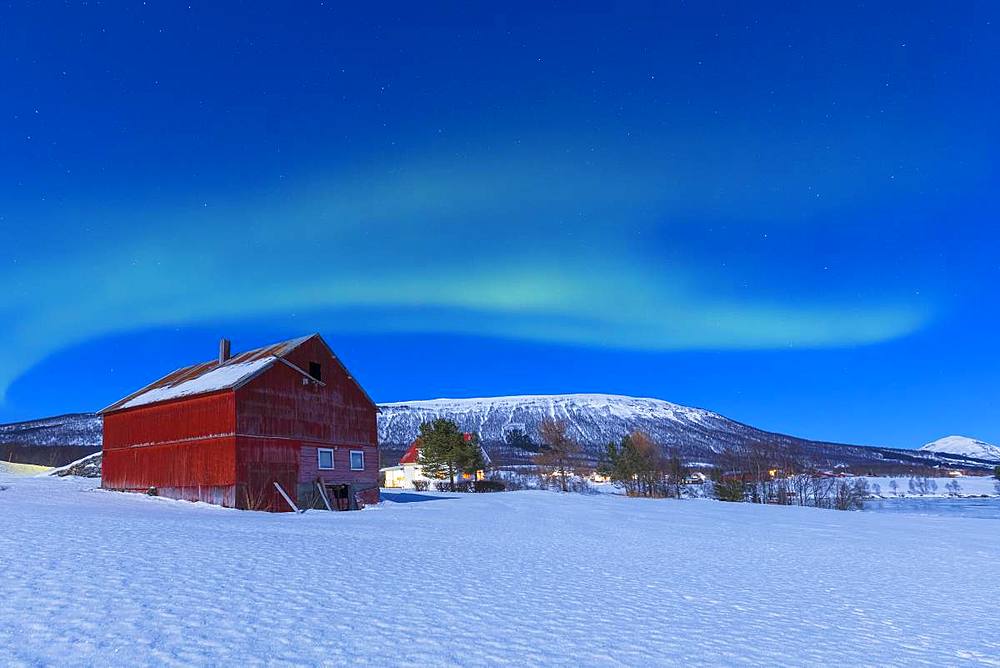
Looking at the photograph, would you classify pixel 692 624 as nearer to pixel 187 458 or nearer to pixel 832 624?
pixel 832 624

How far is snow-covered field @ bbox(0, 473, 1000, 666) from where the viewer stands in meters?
8.04

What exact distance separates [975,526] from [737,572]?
108ft

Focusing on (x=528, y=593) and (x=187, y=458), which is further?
(x=187, y=458)

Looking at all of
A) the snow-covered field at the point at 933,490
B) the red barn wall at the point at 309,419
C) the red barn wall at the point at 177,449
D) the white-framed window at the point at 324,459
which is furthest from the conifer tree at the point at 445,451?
the snow-covered field at the point at 933,490

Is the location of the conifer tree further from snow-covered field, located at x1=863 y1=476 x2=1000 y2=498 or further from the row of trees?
snow-covered field, located at x1=863 y1=476 x2=1000 y2=498

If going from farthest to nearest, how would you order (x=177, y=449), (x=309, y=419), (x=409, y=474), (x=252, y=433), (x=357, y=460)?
(x=409, y=474)
(x=357, y=460)
(x=309, y=419)
(x=177, y=449)
(x=252, y=433)

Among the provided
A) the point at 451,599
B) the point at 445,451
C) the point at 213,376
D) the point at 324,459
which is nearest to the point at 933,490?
the point at 445,451

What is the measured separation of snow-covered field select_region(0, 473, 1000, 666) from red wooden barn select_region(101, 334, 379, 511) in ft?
34.4

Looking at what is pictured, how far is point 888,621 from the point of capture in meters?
11.6

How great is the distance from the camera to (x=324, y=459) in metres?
36.6

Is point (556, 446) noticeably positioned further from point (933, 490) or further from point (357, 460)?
point (933, 490)

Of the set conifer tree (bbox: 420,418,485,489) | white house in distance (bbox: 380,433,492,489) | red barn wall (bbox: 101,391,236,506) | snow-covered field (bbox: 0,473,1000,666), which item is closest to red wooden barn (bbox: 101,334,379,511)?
red barn wall (bbox: 101,391,236,506)

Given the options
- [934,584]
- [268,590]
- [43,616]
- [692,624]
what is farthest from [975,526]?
[43,616]

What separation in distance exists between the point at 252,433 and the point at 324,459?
16.5ft
